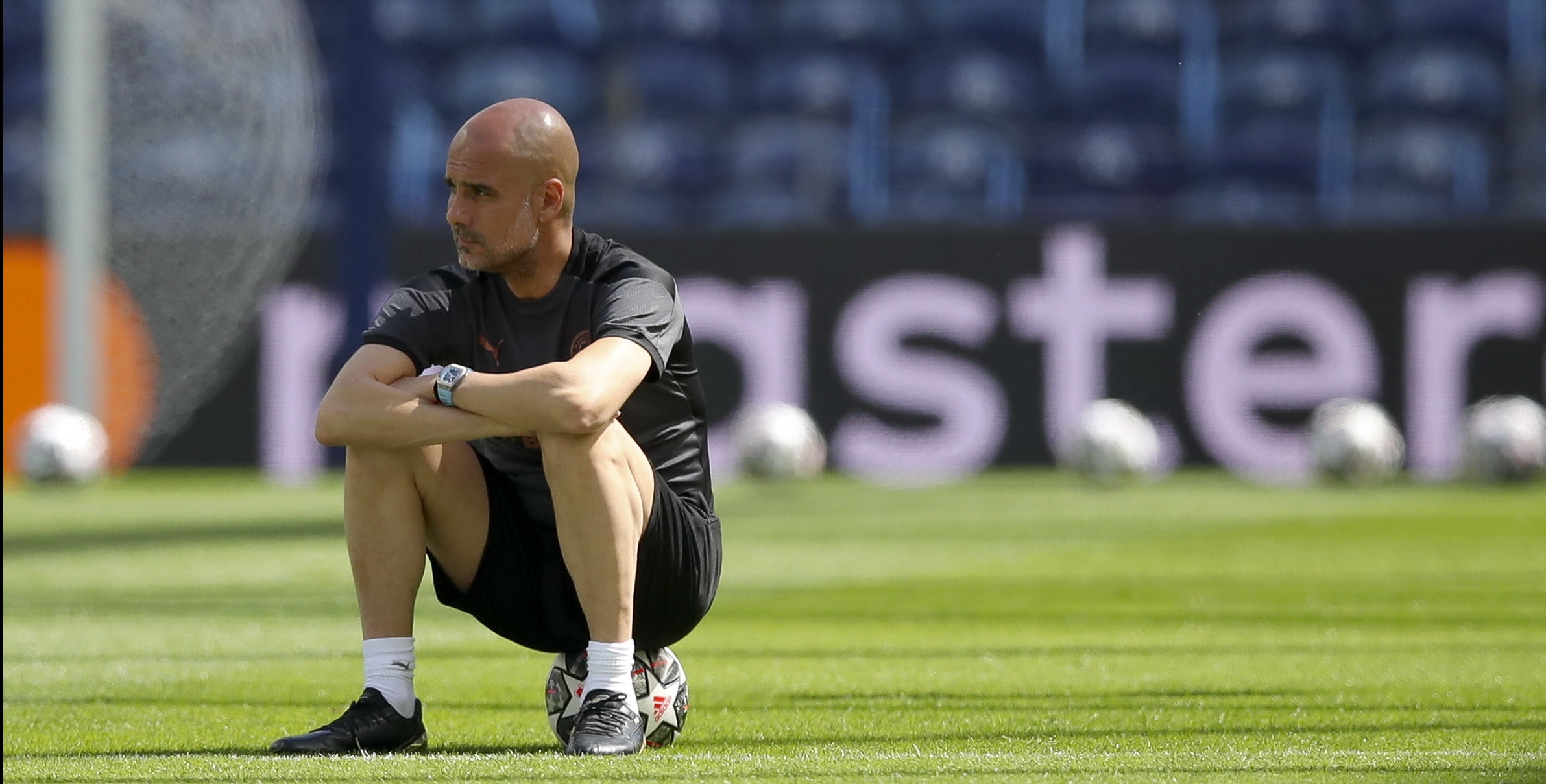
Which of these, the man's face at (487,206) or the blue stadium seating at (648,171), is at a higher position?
the man's face at (487,206)

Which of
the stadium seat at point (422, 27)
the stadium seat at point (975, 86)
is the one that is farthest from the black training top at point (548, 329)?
the stadium seat at point (422, 27)

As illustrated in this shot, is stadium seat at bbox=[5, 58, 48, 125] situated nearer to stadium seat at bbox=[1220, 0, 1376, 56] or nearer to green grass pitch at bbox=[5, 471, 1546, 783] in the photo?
green grass pitch at bbox=[5, 471, 1546, 783]

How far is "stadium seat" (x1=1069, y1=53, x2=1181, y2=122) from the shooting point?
14.7 meters

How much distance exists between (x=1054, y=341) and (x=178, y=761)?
10206mm

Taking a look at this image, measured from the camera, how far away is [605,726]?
11.1 feet

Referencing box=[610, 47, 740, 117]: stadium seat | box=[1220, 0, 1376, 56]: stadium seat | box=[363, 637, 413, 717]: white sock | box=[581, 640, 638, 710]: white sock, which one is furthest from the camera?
box=[610, 47, 740, 117]: stadium seat

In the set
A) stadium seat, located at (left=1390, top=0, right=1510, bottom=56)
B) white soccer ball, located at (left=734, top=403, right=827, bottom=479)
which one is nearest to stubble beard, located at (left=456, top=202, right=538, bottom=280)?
white soccer ball, located at (left=734, top=403, right=827, bottom=479)

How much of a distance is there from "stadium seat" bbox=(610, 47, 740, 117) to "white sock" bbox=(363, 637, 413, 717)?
38.3 ft

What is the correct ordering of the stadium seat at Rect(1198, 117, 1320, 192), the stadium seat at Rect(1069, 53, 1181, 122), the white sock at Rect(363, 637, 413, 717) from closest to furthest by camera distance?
the white sock at Rect(363, 637, 413, 717)
the stadium seat at Rect(1198, 117, 1320, 192)
the stadium seat at Rect(1069, 53, 1181, 122)

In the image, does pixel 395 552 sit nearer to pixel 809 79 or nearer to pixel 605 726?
pixel 605 726

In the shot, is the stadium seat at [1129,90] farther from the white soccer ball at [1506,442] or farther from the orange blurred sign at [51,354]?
the orange blurred sign at [51,354]

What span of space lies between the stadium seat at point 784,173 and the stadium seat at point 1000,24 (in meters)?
2.01

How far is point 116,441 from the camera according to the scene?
13.8 metres

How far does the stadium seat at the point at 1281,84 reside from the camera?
14492 millimetres
